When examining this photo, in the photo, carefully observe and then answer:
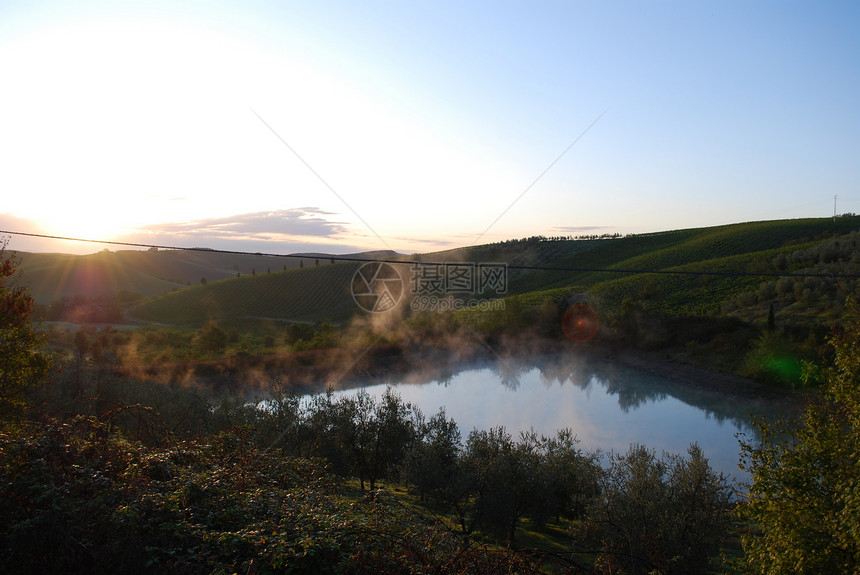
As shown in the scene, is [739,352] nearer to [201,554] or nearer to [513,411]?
[513,411]

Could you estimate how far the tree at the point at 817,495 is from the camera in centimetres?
759

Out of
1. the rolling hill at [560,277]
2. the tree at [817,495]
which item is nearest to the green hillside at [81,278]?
the rolling hill at [560,277]

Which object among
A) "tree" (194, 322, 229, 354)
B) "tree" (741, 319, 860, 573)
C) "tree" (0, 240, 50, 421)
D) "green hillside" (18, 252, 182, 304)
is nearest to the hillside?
"green hillside" (18, 252, 182, 304)

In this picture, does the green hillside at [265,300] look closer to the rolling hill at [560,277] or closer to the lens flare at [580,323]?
the rolling hill at [560,277]

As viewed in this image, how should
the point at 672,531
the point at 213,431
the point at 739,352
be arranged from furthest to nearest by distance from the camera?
the point at 739,352 < the point at 213,431 < the point at 672,531

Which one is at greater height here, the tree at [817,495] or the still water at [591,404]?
the tree at [817,495]

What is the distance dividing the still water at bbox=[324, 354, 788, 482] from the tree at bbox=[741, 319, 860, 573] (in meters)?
10.9

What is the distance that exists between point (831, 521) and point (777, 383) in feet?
87.9

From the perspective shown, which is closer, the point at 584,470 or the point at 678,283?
the point at 584,470

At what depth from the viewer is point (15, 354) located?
11.0 m

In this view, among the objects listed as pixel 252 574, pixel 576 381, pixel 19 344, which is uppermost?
pixel 19 344

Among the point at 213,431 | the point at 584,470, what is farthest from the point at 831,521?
the point at 213,431

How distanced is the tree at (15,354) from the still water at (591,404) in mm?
17248

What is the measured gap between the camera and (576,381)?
3544 centimetres
